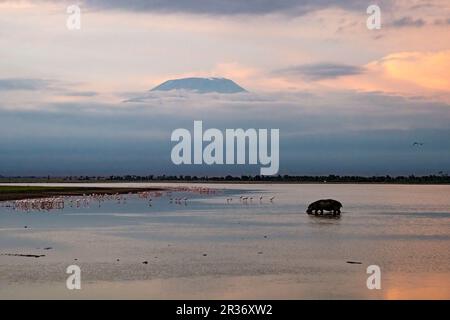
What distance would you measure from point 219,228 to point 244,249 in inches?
442

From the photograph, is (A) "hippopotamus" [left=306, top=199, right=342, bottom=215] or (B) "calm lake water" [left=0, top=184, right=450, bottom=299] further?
(A) "hippopotamus" [left=306, top=199, right=342, bottom=215]

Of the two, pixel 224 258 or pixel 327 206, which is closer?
pixel 224 258

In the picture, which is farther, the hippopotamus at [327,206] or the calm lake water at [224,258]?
the hippopotamus at [327,206]

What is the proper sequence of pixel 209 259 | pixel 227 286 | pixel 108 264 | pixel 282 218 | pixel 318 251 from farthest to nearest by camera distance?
pixel 282 218 → pixel 318 251 → pixel 209 259 → pixel 108 264 → pixel 227 286

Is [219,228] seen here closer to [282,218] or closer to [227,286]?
[282,218]

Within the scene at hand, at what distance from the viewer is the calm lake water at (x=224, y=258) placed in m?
19.8

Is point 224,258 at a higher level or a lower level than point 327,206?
lower

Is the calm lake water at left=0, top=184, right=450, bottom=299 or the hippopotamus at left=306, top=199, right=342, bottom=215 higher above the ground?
the hippopotamus at left=306, top=199, right=342, bottom=215

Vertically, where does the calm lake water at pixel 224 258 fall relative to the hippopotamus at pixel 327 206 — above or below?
below

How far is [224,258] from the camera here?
87.9 ft

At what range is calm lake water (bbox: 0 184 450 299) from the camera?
19812 mm

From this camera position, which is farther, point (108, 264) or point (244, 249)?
point (244, 249)
